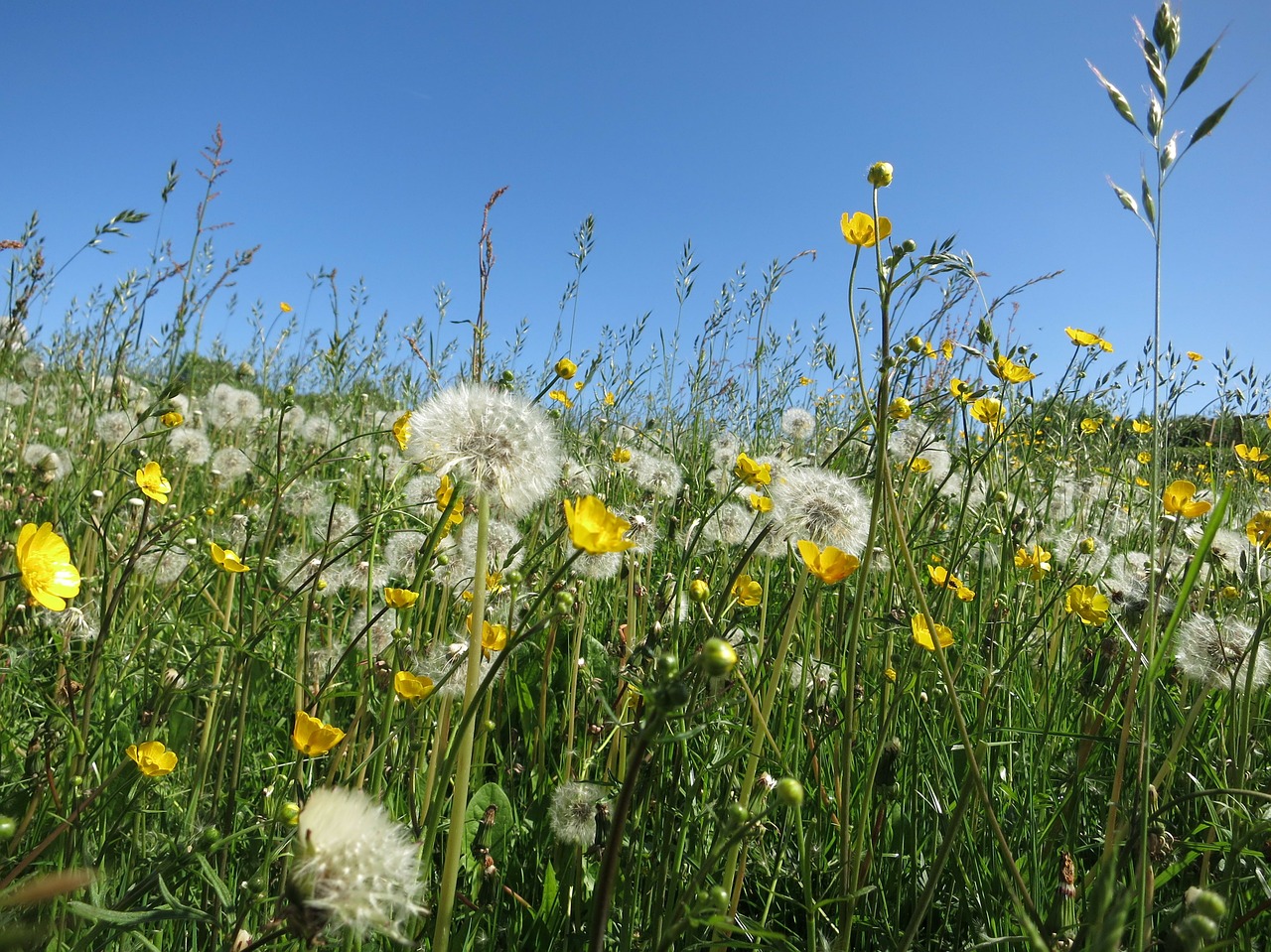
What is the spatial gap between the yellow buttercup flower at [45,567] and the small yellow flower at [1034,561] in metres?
2.29

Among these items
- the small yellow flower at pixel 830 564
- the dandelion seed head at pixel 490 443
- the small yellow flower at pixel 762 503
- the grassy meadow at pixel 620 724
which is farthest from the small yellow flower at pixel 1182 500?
the dandelion seed head at pixel 490 443

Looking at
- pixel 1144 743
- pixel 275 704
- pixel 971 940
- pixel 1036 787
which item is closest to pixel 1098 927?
pixel 1144 743

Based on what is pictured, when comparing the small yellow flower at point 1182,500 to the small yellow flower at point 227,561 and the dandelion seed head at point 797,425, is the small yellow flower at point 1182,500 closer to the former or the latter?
the small yellow flower at point 227,561

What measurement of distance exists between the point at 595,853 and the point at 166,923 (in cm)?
73

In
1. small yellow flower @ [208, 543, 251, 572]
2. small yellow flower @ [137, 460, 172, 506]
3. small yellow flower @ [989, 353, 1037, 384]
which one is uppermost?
small yellow flower @ [989, 353, 1037, 384]

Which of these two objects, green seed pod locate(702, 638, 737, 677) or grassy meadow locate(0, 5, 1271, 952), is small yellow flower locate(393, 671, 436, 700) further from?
green seed pod locate(702, 638, 737, 677)

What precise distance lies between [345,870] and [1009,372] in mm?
1946

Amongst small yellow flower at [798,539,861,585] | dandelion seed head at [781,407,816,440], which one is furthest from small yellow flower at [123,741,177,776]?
dandelion seed head at [781,407,816,440]

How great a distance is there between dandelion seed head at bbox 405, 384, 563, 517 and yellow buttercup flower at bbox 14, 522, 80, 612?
58 cm

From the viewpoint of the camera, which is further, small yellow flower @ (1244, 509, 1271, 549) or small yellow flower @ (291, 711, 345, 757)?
small yellow flower @ (1244, 509, 1271, 549)

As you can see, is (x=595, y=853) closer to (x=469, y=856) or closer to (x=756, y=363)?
(x=469, y=856)

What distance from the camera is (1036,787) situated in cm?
176

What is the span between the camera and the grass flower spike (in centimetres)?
74

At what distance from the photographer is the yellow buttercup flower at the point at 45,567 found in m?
1.10
